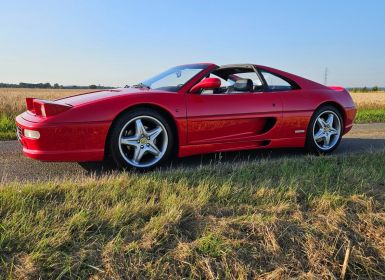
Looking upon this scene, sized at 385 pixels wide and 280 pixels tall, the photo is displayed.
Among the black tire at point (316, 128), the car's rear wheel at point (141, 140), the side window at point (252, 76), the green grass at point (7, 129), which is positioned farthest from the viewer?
the green grass at point (7, 129)

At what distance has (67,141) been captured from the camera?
12.6 feet

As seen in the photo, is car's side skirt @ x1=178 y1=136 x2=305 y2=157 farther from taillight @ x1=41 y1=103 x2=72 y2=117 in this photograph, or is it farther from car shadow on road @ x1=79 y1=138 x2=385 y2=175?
taillight @ x1=41 y1=103 x2=72 y2=117

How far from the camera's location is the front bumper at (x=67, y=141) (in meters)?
3.78

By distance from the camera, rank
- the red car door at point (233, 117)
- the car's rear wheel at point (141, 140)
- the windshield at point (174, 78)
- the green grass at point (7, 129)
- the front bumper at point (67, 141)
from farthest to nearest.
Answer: the green grass at point (7, 129), the windshield at point (174, 78), the red car door at point (233, 117), the car's rear wheel at point (141, 140), the front bumper at point (67, 141)

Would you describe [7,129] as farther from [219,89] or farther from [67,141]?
[219,89]

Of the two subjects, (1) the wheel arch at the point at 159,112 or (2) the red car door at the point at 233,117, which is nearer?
(1) the wheel arch at the point at 159,112

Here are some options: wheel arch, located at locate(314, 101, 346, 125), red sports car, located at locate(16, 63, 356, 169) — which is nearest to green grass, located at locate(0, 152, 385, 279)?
red sports car, located at locate(16, 63, 356, 169)

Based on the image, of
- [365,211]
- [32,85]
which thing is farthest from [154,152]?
[32,85]

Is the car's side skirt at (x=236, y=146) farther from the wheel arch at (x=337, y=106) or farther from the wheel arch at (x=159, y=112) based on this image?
the wheel arch at (x=337, y=106)

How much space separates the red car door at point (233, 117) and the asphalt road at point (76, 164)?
341 mm

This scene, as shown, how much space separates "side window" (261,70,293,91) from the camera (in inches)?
205

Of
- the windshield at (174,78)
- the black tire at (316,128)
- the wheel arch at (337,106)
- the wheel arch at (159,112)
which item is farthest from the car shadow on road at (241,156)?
the windshield at (174,78)

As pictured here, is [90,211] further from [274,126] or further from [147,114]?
[274,126]

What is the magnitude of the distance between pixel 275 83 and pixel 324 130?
3.24 ft
